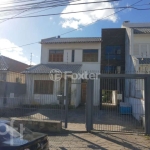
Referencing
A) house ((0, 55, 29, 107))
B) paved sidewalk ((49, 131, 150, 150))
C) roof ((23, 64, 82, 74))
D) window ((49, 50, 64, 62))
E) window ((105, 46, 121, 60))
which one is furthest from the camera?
window ((49, 50, 64, 62))

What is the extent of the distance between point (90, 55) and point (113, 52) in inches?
91.7

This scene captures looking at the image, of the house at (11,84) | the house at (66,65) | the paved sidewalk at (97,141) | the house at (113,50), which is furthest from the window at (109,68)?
the paved sidewalk at (97,141)

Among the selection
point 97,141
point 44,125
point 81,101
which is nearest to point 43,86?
point 81,101

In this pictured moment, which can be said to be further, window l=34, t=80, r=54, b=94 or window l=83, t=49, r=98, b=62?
window l=83, t=49, r=98, b=62

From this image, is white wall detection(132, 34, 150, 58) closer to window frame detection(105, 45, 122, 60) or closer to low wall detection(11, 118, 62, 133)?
window frame detection(105, 45, 122, 60)

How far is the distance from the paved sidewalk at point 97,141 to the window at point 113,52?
11066mm

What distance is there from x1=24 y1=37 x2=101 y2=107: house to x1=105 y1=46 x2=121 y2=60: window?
0.81 meters

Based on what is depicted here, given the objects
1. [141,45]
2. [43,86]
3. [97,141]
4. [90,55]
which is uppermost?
[141,45]

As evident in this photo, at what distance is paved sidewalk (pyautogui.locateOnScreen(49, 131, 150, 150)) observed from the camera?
20.1ft

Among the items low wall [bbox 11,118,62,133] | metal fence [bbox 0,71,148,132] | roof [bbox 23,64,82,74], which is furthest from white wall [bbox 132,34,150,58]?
low wall [bbox 11,118,62,133]

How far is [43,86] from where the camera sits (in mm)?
15719

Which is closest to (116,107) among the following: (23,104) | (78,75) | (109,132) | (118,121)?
(118,121)

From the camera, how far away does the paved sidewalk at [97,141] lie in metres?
6.11

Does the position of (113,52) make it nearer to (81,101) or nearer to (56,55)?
(81,101)
